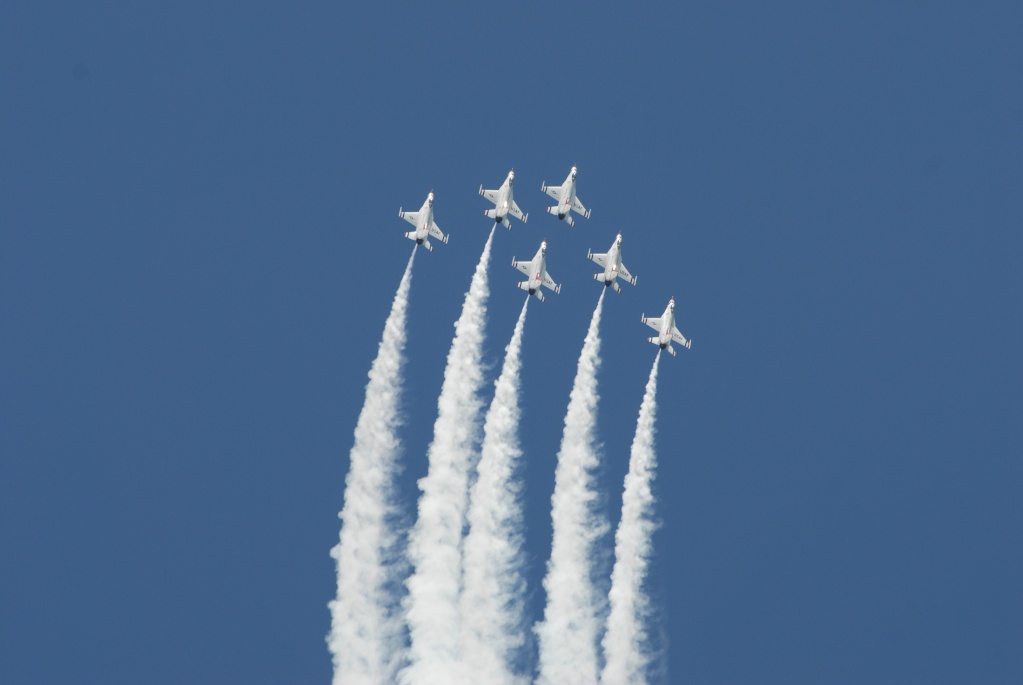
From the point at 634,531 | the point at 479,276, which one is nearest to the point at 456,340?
the point at 479,276

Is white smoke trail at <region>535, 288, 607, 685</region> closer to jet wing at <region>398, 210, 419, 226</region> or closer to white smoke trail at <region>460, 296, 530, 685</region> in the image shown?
white smoke trail at <region>460, 296, 530, 685</region>

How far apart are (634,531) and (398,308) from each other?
16755mm

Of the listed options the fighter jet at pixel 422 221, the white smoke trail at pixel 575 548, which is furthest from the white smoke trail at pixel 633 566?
the fighter jet at pixel 422 221

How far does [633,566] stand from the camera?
4218 inches

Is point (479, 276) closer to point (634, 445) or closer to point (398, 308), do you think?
point (398, 308)

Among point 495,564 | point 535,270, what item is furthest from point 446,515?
point 535,270

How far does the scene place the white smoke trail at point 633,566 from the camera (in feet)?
344

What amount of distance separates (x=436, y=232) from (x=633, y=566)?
67.4 ft

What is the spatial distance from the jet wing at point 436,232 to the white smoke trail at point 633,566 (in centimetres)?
1315

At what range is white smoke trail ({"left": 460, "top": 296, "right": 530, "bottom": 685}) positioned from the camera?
10425 centimetres

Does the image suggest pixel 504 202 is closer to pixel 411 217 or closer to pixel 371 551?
pixel 411 217

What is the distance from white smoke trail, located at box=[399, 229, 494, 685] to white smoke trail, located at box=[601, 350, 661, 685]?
7.41 metres

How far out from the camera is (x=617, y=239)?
4451 inches

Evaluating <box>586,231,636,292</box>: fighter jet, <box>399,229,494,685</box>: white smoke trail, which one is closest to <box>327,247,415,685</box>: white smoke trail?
<box>399,229,494,685</box>: white smoke trail
